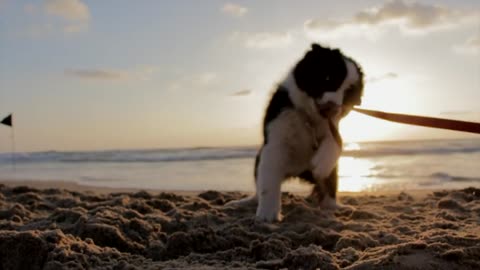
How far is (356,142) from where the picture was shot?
20.6 metres

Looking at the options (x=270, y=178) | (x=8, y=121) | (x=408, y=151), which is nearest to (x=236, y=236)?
(x=270, y=178)

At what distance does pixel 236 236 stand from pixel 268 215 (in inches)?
35.6

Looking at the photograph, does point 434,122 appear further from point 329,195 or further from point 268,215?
point 329,195

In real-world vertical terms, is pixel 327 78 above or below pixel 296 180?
above

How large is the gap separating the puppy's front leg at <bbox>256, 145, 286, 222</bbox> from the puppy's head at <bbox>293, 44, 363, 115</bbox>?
544mm

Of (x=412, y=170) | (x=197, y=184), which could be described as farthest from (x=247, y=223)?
(x=412, y=170)

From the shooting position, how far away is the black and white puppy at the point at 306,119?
437 cm

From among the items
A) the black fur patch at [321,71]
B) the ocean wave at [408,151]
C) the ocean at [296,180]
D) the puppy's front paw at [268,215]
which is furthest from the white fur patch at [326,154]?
the ocean wave at [408,151]

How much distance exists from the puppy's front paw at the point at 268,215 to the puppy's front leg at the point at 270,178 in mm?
10

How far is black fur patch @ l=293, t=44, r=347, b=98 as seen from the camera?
4.35 metres

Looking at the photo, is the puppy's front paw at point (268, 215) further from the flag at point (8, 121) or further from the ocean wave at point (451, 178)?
the ocean wave at point (451, 178)

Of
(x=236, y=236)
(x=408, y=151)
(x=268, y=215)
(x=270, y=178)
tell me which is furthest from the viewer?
(x=408, y=151)

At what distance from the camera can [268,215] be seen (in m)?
4.29

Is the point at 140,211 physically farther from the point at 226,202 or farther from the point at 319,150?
the point at 319,150
